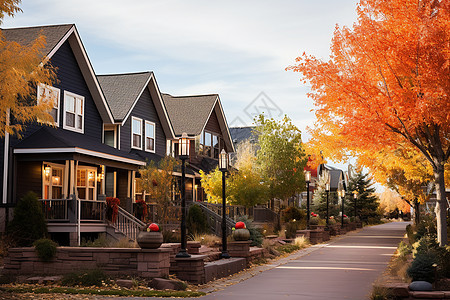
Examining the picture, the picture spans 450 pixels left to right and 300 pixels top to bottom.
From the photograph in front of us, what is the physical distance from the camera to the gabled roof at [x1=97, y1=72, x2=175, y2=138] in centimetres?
3016

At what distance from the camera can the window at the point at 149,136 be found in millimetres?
32688

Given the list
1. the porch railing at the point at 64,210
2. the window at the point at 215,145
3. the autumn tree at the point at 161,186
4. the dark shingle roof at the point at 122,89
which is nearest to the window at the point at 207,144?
the window at the point at 215,145

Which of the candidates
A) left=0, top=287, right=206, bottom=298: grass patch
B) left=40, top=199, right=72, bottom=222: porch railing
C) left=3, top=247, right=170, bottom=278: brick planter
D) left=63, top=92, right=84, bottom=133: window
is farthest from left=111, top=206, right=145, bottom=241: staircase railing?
left=0, top=287, right=206, bottom=298: grass patch

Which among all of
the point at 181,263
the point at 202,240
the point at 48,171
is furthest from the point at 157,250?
the point at 48,171

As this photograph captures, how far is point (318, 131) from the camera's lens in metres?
20.1

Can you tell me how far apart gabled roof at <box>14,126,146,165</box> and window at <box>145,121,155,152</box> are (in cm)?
712

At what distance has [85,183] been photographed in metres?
27.0

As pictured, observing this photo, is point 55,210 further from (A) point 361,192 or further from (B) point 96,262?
(A) point 361,192

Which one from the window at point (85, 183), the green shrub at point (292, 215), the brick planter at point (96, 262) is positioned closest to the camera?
the brick planter at point (96, 262)

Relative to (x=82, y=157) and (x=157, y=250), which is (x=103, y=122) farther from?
(x=157, y=250)

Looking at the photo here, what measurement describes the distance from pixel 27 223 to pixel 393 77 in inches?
511

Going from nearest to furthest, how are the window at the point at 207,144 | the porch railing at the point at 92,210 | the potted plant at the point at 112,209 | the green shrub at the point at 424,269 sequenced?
the green shrub at the point at 424,269 → the porch railing at the point at 92,210 → the potted plant at the point at 112,209 → the window at the point at 207,144

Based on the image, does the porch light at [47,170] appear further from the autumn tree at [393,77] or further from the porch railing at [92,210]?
the autumn tree at [393,77]

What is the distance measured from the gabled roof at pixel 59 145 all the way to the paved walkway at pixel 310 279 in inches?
338
